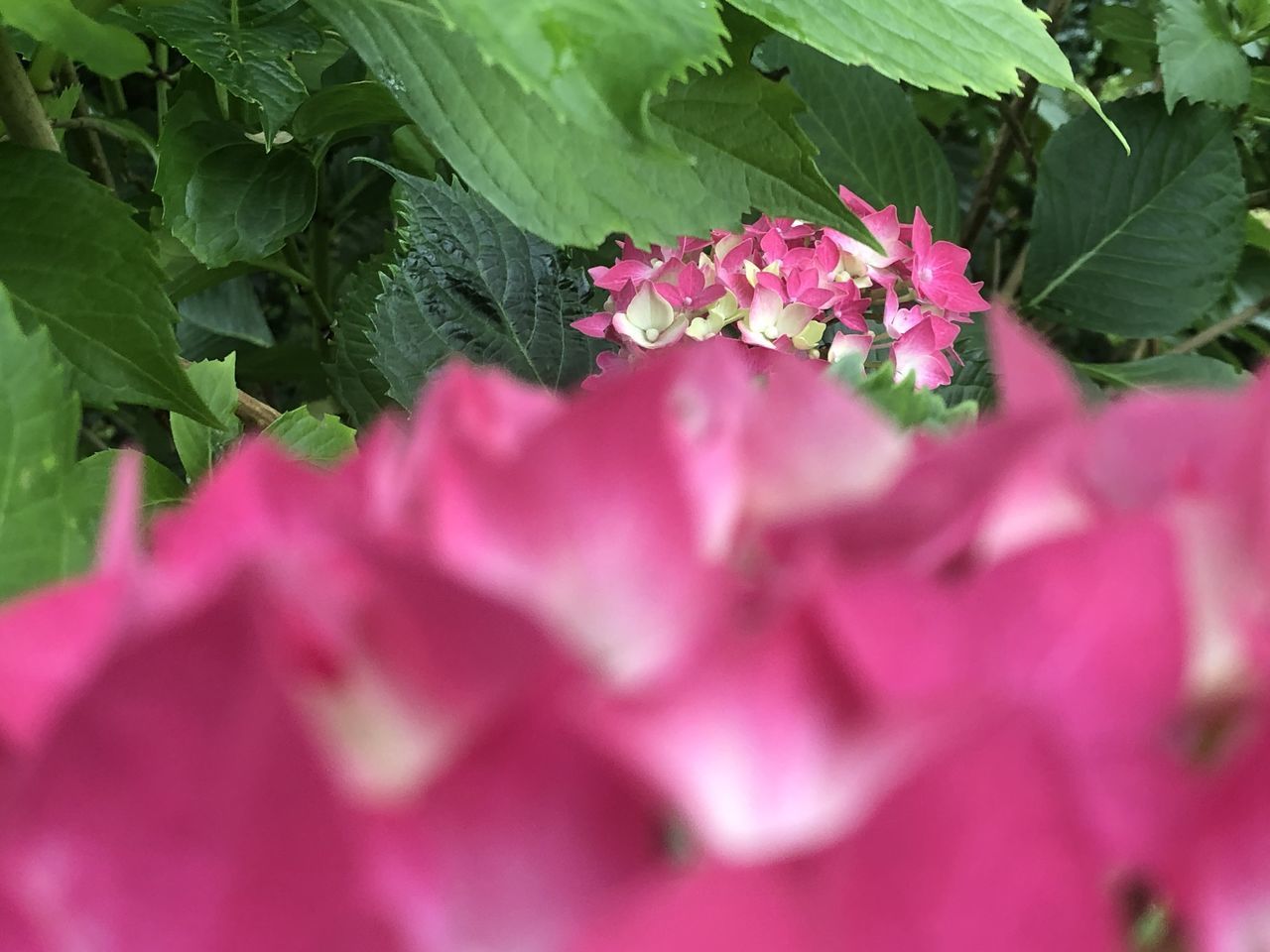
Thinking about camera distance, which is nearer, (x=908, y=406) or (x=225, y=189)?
(x=908, y=406)

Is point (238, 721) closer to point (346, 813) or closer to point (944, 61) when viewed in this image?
point (346, 813)

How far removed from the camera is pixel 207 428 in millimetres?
465

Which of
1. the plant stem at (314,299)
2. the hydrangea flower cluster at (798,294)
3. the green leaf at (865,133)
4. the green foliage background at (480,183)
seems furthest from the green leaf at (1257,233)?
the plant stem at (314,299)

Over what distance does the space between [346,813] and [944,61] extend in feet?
1.22

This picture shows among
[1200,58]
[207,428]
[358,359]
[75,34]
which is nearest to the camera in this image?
[75,34]

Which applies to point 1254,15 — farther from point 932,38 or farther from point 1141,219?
point 932,38

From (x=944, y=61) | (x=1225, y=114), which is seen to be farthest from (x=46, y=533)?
(x=1225, y=114)

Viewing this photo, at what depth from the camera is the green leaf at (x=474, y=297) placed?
19.9 inches

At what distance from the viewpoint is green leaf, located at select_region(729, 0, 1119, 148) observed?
0.34 m

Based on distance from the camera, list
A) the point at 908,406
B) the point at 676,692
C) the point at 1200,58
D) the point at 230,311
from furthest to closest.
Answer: the point at 230,311 → the point at 1200,58 → the point at 908,406 → the point at 676,692

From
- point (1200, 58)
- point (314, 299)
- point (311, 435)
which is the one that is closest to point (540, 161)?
point (311, 435)

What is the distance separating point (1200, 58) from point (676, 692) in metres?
0.76

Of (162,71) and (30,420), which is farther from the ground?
(30,420)

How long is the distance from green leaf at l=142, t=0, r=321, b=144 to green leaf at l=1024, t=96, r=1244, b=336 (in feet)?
1.75
